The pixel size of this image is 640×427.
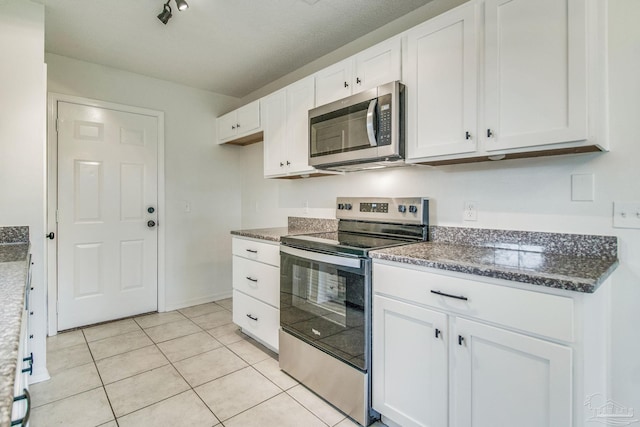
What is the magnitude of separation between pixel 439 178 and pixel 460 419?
1.27 meters

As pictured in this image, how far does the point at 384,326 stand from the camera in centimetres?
160

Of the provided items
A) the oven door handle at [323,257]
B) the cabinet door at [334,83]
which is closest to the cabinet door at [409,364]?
the oven door handle at [323,257]

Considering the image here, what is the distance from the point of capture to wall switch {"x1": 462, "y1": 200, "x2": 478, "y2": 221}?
184cm

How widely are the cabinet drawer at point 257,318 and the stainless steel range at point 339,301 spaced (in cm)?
17

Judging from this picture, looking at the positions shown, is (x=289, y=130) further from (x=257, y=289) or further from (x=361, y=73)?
(x=257, y=289)

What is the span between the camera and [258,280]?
2473mm

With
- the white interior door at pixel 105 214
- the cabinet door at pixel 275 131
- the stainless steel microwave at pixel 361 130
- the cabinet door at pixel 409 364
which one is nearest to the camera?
the cabinet door at pixel 409 364

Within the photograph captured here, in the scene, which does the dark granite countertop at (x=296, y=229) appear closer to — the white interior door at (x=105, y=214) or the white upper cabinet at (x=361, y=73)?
the white upper cabinet at (x=361, y=73)

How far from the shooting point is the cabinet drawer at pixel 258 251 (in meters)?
2.31

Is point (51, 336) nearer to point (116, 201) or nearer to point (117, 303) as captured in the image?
point (117, 303)

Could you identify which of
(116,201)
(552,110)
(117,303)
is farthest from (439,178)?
(117,303)

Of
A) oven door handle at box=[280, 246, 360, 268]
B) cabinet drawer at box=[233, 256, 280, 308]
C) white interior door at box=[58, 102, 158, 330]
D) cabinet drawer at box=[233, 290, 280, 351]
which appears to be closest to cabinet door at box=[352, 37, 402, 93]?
oven door handle at box=[280, 246, 360, 268]

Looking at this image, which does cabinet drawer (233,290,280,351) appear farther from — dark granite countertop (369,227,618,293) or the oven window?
dark granite countertop (369,227,618,293)

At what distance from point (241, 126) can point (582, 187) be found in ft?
9.05
